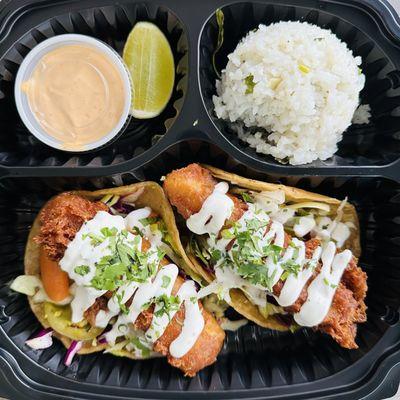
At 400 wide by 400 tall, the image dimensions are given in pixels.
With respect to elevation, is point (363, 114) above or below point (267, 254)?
above

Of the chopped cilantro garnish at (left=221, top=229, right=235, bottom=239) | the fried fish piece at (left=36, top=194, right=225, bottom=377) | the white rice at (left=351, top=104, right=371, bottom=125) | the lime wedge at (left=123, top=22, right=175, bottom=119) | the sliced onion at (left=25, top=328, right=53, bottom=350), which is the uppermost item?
the white rice at (left=351, top=104, right=371, bottom=125)

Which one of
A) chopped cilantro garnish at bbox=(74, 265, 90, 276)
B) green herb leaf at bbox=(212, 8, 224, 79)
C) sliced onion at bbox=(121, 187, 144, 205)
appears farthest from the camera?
sliced onion at bbox=(121, 187, 144, 205)

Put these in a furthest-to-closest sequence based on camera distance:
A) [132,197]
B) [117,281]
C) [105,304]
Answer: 1. [132,197]
2. [105,304]
3. [117,281]

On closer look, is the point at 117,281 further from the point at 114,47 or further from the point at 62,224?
the point at 114,47

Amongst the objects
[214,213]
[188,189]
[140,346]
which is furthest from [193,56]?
[140,346]

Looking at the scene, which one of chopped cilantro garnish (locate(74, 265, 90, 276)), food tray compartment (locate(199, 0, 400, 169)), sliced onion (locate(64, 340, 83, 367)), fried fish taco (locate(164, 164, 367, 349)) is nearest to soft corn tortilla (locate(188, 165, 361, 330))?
fried fish taco (locate(164, 164, 367, 349))

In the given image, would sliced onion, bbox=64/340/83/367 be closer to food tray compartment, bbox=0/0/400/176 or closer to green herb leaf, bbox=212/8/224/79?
food tray compartment, bbox=0/0/400/176
